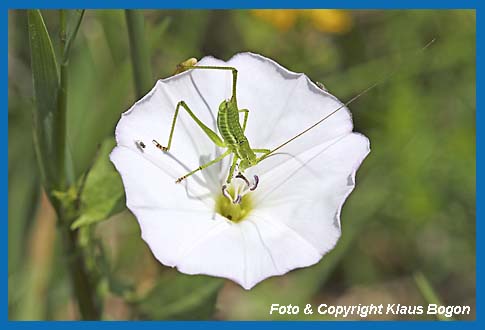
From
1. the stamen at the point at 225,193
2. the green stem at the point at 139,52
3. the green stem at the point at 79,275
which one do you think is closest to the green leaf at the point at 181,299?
the green stem at the point at 79,275

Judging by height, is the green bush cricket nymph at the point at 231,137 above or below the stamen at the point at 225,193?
above

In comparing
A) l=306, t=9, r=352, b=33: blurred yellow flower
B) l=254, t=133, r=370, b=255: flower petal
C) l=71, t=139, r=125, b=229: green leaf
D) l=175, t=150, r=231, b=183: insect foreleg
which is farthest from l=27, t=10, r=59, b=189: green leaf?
l=306, t=9, r=352, b=33: blurred yellow flower

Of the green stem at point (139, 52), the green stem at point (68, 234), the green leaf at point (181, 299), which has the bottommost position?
the green leaf at point (181, 299)

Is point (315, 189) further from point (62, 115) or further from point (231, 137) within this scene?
point (62, 115)

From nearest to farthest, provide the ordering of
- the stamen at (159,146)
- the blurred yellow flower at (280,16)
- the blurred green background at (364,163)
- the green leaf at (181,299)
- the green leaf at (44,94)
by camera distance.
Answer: the green leaf at (44,94) → the stamen at (159,146) → the green leaf at (181,299) → the blurred green background at (364,163) → the blurred yellow flower at (280,16)

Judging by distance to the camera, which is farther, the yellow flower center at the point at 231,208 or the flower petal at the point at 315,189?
the yellow flower center at the point at 231,208

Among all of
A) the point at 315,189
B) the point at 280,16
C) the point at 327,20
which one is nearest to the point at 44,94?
the point at 315,189

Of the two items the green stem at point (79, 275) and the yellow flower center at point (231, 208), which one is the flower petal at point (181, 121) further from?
the green stem at point (79, 275)
